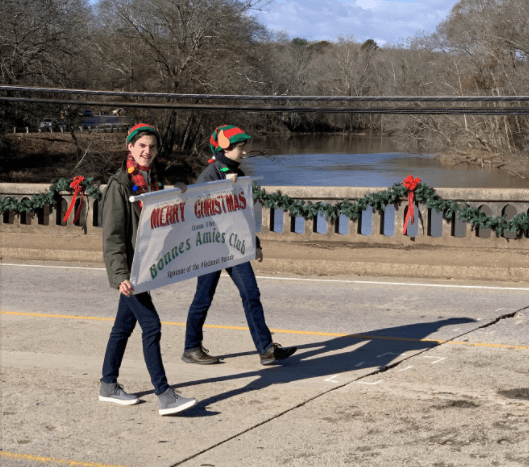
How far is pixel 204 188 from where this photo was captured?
601cm

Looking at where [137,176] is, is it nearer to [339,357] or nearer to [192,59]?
[339,357]

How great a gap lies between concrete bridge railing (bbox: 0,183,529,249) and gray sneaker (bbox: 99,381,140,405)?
8.90 metres

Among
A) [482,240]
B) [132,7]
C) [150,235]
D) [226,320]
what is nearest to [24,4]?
[132,7]

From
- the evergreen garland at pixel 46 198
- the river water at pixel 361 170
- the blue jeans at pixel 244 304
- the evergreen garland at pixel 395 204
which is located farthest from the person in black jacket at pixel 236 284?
the river water at pixel 361 170

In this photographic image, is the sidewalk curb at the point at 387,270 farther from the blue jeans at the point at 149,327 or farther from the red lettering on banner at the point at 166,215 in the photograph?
the blue jeans at the point at 149,327

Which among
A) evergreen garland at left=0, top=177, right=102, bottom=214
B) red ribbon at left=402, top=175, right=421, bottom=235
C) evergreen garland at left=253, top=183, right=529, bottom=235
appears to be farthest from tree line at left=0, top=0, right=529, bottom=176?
red ribbon at left=402, top=175, right=421, bottom=235

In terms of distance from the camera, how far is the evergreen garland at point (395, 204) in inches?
531

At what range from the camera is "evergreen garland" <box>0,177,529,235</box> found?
44.3 feet

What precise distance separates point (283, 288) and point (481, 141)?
125 feet

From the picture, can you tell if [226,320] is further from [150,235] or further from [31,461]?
[31,461]

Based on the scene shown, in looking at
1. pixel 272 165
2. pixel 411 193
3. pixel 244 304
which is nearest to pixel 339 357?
pixel 244 304

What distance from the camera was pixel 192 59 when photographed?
38250 mm

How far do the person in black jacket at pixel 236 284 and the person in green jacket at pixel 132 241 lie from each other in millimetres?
949

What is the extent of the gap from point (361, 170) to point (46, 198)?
1152 inches
